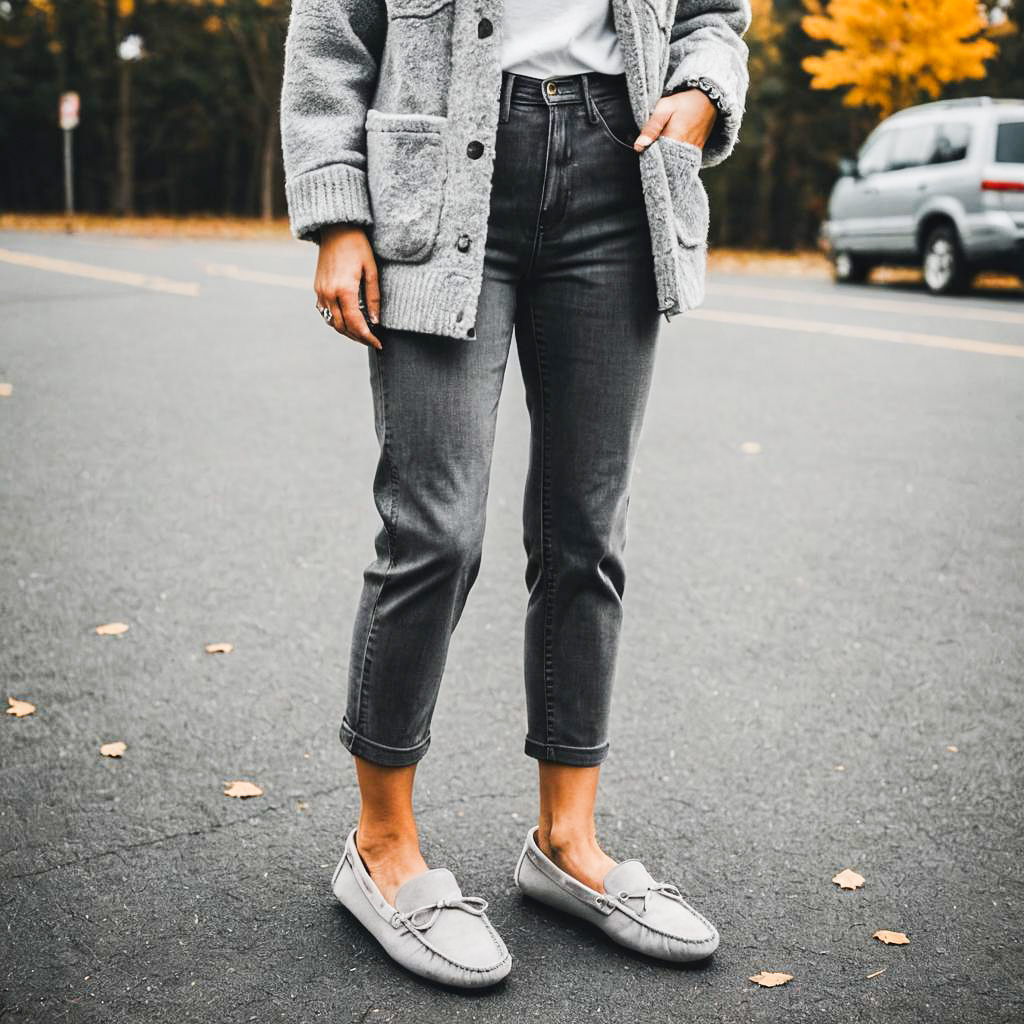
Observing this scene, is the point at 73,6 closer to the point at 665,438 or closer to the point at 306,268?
the point at 306,268

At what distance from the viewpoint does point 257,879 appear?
226 centimetres

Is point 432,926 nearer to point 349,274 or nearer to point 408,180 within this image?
point 349,274

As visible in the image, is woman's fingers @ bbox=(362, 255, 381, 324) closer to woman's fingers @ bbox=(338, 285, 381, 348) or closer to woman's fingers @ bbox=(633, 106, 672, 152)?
woman's fingers @ bbox=(338, 285, 381, 348)

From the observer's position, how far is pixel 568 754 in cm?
217

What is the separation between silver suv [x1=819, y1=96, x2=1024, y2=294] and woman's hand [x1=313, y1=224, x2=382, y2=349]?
11263mm

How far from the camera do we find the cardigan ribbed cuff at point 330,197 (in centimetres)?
184

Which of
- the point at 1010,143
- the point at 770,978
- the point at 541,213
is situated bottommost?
the point at 770,978

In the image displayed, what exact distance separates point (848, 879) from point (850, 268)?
1353cm

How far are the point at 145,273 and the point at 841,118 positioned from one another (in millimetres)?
23000

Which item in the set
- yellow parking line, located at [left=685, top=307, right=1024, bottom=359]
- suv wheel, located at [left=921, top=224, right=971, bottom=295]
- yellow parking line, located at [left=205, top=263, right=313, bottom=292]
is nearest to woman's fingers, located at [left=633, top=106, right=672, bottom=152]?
yellow parking line, located at [left=685, top=307, right=1024, bottom=359]

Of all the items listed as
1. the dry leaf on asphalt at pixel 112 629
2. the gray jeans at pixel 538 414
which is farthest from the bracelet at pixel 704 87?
the dry leaf on asphalt at pixel 112 629

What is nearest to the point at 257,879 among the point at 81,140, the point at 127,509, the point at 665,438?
the point at 127,509

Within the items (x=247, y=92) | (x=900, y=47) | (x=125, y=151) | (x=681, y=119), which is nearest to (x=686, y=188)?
(x=681, y=119)

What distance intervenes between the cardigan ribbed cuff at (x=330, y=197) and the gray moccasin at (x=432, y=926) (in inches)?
41.2
